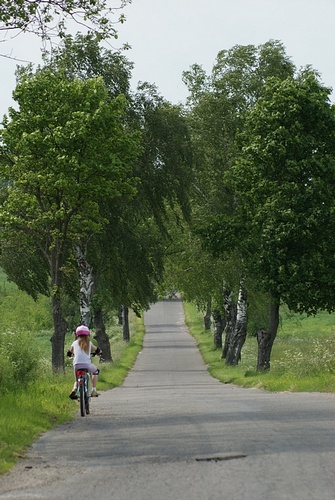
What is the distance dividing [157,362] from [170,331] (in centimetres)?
4260

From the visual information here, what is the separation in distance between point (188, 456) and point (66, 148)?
23.7 metres

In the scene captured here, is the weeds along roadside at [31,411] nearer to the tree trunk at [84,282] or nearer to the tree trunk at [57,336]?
the tree trunk at [57,336]

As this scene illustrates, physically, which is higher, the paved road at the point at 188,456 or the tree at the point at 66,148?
the tree at the point at 66,148

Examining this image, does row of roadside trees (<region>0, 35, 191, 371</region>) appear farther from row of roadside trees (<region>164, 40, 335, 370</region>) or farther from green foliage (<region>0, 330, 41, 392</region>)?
green foliage (<region>0, 330, 41, 392</region>)

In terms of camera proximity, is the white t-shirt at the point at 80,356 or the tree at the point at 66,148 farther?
the tree at the point at 66,148

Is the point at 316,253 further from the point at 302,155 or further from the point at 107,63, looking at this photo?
the point at 107,63

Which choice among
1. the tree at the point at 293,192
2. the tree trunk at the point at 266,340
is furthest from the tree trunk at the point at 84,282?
the tree trunk at the point at 266,340

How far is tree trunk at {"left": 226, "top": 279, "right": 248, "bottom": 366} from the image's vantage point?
4912cm

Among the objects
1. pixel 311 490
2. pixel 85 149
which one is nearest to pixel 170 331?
pixel 85 149

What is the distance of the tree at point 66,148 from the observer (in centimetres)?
3359

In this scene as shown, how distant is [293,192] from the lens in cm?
3669

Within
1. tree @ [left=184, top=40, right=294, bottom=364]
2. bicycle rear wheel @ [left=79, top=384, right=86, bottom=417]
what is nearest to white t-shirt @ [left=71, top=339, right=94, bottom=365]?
bicycle rear wheel @ [left=79, top=384, right=86, bottom=417]

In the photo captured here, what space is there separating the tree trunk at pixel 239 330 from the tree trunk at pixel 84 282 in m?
9.59

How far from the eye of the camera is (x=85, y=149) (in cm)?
3419
